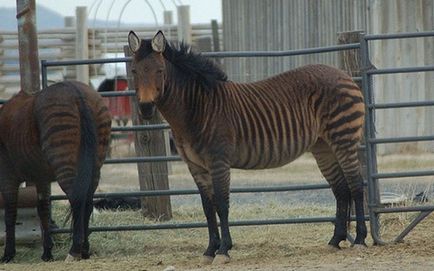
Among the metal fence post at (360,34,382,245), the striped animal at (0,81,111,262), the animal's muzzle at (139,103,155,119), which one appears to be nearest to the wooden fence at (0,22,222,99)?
the striped animal at (0,81,111,262)

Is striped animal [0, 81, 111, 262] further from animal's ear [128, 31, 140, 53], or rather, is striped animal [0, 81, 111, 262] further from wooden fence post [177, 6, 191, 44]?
wooden fence post [177, 6, 191, 44]

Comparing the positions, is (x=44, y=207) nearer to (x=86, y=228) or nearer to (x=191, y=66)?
(x=86, y=228)

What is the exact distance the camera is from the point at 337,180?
1107cm

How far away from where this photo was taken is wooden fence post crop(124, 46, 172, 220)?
1252cm

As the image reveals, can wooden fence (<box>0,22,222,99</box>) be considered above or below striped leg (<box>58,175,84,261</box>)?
above

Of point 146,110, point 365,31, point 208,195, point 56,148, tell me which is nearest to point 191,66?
point 146,110

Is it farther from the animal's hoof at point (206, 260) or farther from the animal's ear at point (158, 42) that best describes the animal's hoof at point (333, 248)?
the animal's ear at point (158, 42)

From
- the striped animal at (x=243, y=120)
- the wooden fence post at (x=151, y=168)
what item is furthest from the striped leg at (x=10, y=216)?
the striped animal at (x=243, y=120)

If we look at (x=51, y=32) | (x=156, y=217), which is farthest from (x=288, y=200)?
(x=51, y=32)

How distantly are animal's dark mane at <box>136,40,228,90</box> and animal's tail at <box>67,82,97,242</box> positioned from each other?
1.03 m

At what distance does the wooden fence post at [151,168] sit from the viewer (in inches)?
493

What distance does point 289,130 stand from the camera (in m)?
10.8

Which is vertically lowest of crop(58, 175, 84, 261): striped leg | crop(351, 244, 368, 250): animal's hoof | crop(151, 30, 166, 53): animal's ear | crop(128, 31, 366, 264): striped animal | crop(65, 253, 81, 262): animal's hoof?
crop(65, 253, 81, 262): animal's hoof

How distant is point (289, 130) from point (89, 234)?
2.30 metres
